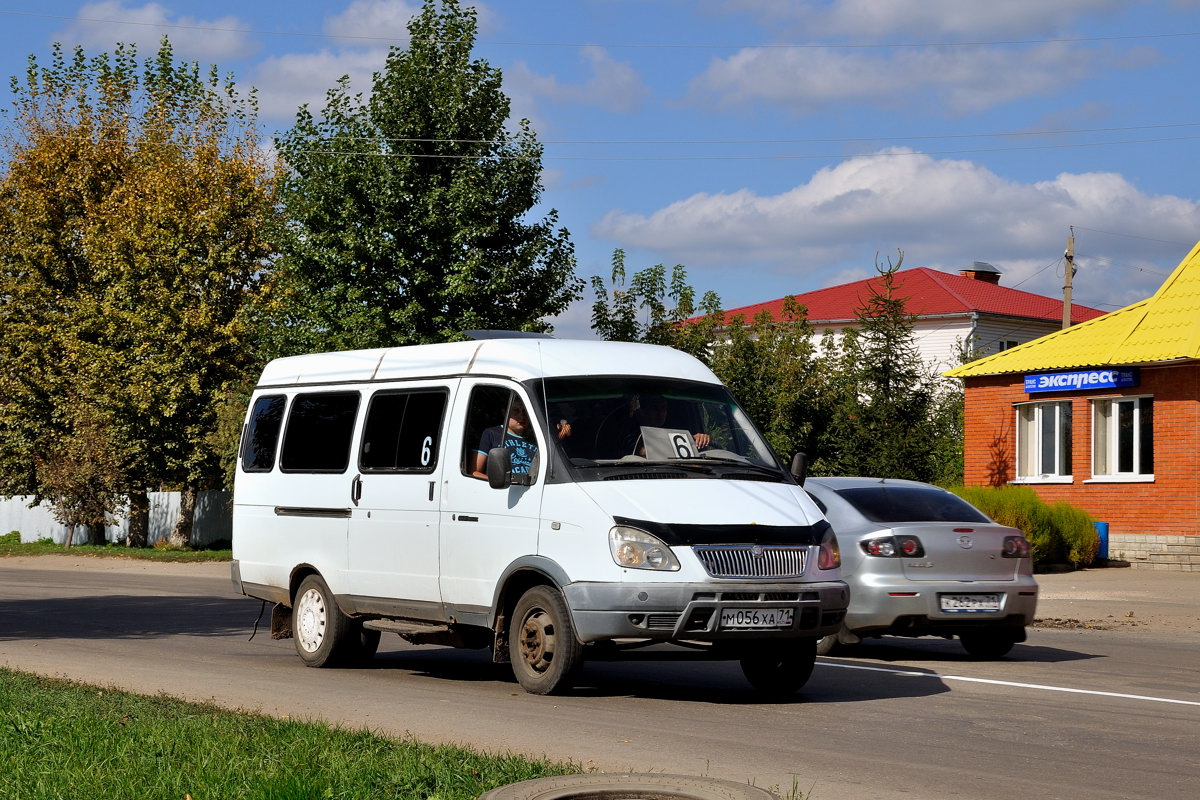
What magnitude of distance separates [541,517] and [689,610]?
4.25 feet

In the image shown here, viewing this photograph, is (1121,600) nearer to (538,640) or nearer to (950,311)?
(538,640)

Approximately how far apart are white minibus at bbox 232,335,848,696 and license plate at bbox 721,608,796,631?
0.04 ft

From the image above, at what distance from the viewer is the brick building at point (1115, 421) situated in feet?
91.6

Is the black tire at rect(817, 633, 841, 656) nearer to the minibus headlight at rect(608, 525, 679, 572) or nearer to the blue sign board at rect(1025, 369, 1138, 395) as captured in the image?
the minibus headlight at rect(608, 525, 679, 572)

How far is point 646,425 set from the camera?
33.8 feet

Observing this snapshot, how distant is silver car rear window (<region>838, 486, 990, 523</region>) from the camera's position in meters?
12.8

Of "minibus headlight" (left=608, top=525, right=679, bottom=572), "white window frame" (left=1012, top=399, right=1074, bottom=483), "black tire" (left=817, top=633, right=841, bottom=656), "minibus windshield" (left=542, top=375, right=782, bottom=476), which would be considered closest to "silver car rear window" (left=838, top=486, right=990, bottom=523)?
"black tire" (left=817, top=633, right=841, bottom=656)

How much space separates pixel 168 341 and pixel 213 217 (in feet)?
12.2

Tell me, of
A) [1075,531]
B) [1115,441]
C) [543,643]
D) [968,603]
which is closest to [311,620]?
[543,643]

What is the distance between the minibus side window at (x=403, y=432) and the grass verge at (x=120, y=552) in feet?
79.8

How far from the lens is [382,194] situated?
1156 inches

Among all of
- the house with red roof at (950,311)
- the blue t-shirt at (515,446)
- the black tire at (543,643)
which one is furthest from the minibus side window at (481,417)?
the house with red roof at (950,311)

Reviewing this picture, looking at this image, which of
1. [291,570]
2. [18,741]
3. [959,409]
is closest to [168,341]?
[959,409]

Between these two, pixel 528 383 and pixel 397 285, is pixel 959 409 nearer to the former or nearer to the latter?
Result: pixel 397 285
